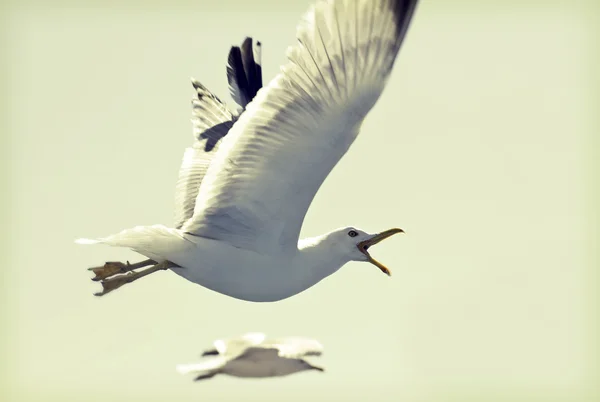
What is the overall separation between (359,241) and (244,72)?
231 cm

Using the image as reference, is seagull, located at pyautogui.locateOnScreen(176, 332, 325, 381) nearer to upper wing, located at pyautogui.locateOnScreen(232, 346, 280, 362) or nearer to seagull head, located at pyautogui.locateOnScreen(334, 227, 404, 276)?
→ upper wing, located at pyautogui.locateOnScreen(232, 346, 280, 362)

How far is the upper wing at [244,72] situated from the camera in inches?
376

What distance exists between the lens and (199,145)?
9469 mm

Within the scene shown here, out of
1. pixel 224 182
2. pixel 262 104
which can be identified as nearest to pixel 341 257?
pixel 224 182

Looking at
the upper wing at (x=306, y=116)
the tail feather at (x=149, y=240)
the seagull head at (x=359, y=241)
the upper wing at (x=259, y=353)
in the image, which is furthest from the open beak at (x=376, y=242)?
the tail feather at (x=149, y=240)

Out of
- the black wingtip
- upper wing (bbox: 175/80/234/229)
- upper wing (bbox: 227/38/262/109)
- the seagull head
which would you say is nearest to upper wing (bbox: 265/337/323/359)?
the black wingtip

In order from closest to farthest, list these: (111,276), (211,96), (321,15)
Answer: (321,15)
(111,276)
(211,96)

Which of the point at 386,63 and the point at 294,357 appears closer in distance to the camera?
the point at 386,63

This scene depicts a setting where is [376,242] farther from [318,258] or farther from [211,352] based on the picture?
[211,352]

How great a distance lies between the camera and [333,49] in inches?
263

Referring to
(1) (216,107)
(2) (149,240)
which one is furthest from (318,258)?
(1) (216,107)

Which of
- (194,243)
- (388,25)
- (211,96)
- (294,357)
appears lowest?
(294,357)

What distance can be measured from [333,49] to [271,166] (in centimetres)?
107

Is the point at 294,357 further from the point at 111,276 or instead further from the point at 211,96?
the point at 211,96
